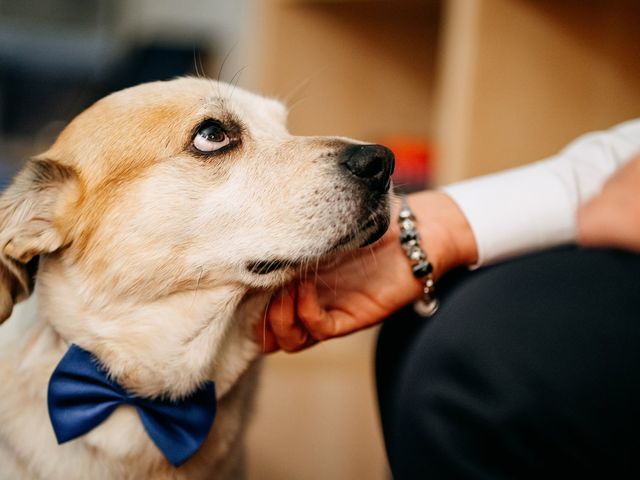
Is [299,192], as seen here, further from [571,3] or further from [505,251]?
[571,3]

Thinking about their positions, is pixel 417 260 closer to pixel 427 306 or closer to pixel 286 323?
pixel 427 306

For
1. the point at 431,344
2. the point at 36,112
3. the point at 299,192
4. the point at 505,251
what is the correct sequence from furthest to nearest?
1. the point at 36,112
2. the point at 505,251
3. the point at 299,192
4. the point at 431,344

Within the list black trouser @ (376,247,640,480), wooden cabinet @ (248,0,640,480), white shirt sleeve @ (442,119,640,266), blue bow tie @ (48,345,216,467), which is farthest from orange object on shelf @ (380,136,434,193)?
black trouser @ (376,247,640,480)

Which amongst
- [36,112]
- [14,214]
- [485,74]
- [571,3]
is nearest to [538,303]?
[14,214]

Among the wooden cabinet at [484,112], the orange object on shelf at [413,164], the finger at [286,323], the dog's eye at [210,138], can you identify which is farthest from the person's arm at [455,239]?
the orange object on shelf at [413,164]

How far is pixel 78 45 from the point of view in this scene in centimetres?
386

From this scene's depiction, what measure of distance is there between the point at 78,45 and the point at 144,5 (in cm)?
46

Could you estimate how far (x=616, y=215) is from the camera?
74 cm

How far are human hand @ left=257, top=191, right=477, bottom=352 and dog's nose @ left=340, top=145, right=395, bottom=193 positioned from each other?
119 mm

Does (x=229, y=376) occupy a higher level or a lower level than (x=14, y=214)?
lower

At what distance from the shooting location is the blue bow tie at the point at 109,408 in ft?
2.92

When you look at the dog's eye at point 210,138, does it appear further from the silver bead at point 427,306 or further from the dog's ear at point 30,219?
the silver bead at point 427,306

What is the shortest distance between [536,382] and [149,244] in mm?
579

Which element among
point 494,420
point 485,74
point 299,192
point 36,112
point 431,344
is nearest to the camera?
point 494,420
